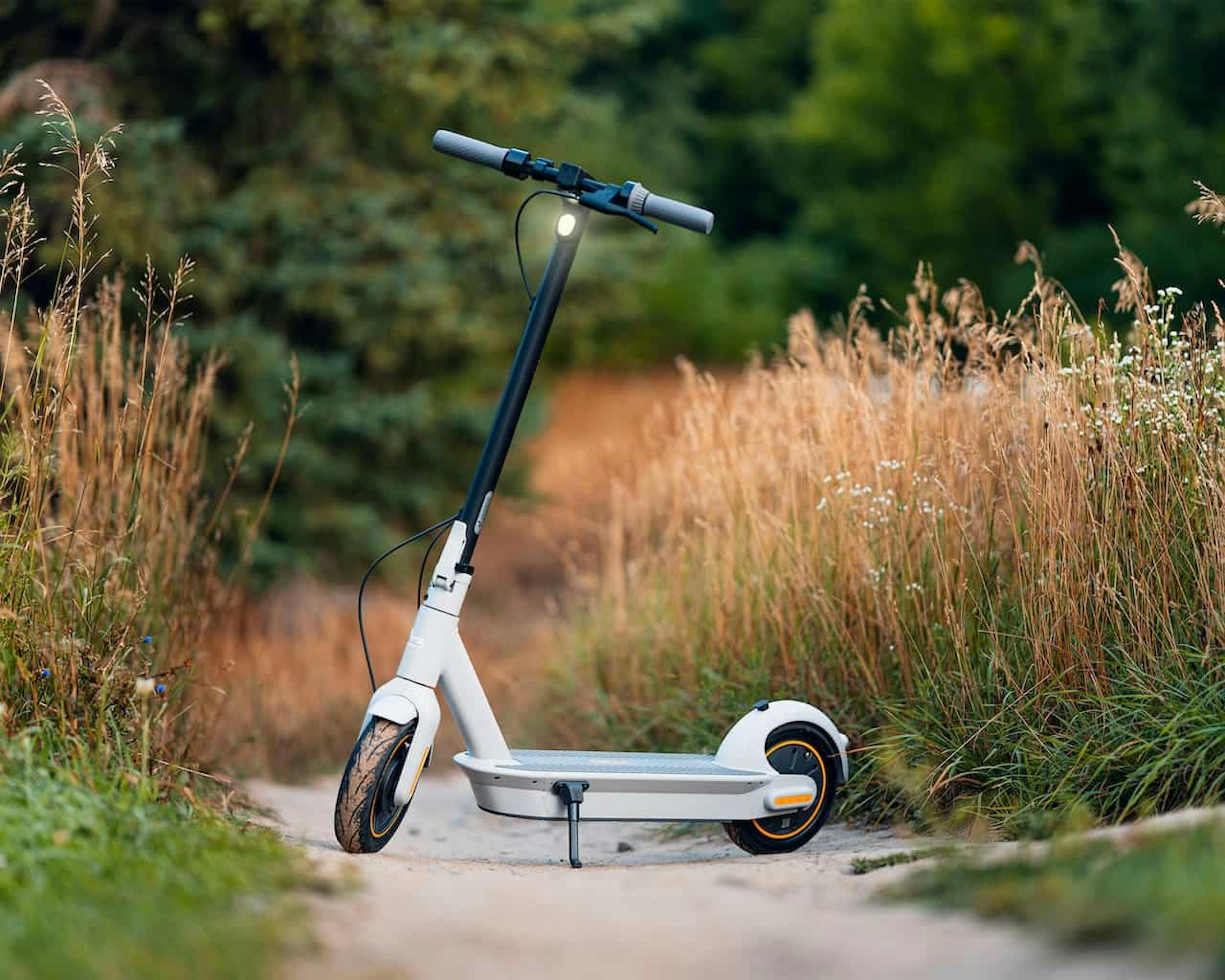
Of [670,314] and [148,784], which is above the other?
[670,314]

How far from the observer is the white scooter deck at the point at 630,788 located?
158 inches

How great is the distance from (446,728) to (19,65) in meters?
4.63

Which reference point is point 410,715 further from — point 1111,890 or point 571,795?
point 1111,890

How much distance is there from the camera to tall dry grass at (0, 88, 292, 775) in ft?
12.8

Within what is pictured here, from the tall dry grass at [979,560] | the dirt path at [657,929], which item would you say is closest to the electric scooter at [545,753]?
the dirt path at [657,929]

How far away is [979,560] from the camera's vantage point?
4.46 metres

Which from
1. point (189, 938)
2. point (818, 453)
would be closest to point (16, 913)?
point (189, 938)

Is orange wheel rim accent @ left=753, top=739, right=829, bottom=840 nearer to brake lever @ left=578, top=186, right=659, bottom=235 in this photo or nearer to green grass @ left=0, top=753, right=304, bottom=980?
green grass @ left=0, top=753, right=304, bottom=980

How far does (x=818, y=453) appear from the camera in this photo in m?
5.06

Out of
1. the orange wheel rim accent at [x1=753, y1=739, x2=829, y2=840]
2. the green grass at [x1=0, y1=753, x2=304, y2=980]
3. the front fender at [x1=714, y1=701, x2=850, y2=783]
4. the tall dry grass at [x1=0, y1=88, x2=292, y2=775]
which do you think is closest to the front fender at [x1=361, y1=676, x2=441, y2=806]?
the green grass at [x1=0, y1=753, x2=304, y2=980]

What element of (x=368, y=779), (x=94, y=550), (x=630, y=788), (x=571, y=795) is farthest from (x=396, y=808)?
(x=94, y=550)

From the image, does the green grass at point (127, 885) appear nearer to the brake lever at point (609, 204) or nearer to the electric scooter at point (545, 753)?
the electric scooter at point (545, 753)

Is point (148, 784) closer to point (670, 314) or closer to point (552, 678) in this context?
point (552, 678)

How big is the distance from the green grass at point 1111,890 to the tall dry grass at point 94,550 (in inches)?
79.3
